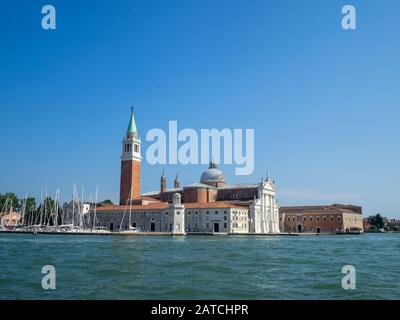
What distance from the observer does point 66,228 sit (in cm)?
4844

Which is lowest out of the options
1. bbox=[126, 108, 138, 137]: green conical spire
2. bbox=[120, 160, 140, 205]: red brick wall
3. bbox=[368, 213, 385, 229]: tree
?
bbox=[368, 213, 385, 229]: tree

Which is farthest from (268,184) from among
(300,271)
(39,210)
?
(300,271)

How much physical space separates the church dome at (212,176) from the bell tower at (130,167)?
9.41 m

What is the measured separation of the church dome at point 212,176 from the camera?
6134cm

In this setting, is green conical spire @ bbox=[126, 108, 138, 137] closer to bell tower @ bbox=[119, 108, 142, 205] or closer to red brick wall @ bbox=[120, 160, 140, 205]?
bell tower @ bbox=[119, 108, 142, 205]

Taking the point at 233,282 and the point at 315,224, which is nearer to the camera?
the point at 233,282

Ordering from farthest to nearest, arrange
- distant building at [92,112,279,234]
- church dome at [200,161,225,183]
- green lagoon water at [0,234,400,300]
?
church dome at [200,161,225,183]
distant building at [92,112,279,234]
green lagoon water at [0,234,400,300]

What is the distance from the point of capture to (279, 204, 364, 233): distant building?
65438 mm

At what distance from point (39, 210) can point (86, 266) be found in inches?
1949

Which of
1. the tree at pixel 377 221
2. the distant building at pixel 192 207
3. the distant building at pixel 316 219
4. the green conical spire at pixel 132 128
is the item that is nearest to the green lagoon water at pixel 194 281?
the distant building at pixel 192 207

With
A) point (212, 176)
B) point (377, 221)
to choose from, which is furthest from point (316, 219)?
point (377, 221)

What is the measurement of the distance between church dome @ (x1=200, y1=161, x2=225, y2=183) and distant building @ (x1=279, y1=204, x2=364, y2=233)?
41.6 ft

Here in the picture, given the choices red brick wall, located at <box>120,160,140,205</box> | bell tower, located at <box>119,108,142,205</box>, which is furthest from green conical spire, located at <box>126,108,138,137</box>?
red brick wall, located at <box>120,160,140,205</box>

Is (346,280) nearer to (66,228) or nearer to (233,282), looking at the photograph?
(233,282)
